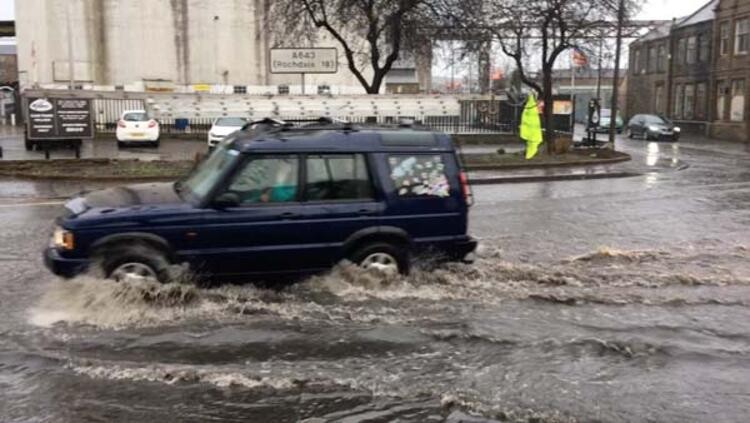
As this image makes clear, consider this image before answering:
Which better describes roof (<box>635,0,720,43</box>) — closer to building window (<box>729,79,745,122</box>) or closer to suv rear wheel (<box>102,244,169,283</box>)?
building window (<box>729,79,745,122</box>)

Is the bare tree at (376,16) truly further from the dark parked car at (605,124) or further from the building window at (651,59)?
the building window at (651,59)

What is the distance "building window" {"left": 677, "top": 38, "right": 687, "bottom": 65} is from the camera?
52.7 m

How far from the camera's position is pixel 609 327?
6.88 m

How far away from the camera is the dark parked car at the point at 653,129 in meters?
43.2

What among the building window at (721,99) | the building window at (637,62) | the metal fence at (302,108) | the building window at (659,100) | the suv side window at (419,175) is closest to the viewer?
the suv side window at (419,175)

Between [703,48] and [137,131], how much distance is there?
39.0 m

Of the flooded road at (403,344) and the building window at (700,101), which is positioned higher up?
the building window at (700,101)

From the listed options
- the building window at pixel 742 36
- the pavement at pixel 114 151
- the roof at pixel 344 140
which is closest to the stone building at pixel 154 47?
the pavement at pixel 114 151

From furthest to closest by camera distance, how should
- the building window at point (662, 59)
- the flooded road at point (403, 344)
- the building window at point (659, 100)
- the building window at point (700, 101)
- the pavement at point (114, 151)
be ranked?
1. the building window at point (659, 100)
2. the building window at point (662, 59)
3. the building window at point (700, 101)
4. the pavement at point (114, 151)
5. the flooded road at point (403, 344)

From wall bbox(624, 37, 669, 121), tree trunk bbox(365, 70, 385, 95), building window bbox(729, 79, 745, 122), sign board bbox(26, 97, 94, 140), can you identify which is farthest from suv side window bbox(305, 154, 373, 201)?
wall bbox(624, 37, 669, 121)

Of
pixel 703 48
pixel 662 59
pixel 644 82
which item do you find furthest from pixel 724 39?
pixel 644 82

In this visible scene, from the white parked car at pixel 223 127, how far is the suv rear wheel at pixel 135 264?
19899mm

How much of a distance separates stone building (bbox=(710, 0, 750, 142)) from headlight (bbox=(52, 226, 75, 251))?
4398 centimetres

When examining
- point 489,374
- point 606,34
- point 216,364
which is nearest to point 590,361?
point 489,374
